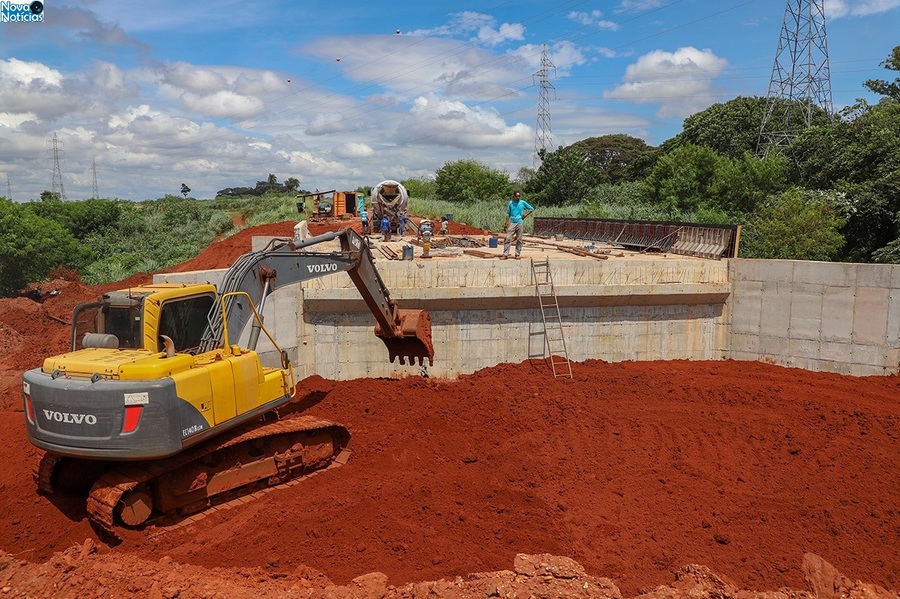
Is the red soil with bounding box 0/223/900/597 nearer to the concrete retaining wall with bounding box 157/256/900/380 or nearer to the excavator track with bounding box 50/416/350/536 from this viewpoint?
the excavator track with bounding box 50/416/350/536

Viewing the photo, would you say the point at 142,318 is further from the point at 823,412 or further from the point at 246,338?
the point at 823,412

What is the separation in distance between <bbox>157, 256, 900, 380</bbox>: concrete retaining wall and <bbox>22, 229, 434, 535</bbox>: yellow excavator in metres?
3.80

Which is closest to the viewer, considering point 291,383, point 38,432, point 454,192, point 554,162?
point 38,432

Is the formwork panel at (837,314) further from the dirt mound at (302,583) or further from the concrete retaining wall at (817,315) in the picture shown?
the dirt mound at (302,583)

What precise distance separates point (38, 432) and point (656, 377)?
11153mm

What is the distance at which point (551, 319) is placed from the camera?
561 inches

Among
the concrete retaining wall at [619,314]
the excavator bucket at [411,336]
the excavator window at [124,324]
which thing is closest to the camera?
the excavator window at [124,324]

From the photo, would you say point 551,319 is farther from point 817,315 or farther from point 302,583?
point 302,583

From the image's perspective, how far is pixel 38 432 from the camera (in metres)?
7.04

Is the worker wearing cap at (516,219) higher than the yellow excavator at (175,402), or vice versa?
the worker wearing cap at (516,219)

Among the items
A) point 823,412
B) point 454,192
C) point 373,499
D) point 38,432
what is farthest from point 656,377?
point 454,192

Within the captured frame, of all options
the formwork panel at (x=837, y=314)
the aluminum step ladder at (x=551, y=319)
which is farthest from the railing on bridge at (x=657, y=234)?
the aluminum step ladder at (x=551, y=319)

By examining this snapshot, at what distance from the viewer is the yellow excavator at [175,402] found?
680cm

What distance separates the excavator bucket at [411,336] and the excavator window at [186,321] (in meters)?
2.99
